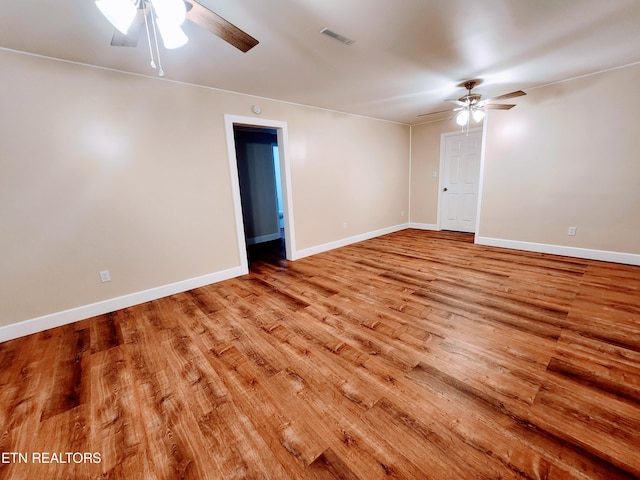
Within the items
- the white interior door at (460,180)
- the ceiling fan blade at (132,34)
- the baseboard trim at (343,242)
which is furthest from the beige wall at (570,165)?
the ceiling fan blade at (132,34)

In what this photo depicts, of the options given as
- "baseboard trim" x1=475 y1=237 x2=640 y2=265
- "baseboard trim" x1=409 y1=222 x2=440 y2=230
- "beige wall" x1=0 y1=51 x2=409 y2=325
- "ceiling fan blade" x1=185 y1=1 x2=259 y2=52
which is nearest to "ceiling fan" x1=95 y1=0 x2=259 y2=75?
"ceiling fan blade" x1=185 y1=1 x2=259 y2=52

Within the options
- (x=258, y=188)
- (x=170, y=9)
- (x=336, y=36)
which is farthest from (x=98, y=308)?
(x=258, y=188)

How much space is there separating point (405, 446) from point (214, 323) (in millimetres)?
1862

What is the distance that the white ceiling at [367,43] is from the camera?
5.99ft

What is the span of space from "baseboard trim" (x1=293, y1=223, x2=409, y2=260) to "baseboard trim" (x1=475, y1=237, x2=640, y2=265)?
70.6 inches

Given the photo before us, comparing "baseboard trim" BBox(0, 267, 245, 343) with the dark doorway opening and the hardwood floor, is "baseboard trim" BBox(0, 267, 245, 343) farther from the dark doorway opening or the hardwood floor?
the dark doorway opening

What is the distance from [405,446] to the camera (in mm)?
1260

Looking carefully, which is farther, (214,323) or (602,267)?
(602,267)

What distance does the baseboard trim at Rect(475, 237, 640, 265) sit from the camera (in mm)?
3423

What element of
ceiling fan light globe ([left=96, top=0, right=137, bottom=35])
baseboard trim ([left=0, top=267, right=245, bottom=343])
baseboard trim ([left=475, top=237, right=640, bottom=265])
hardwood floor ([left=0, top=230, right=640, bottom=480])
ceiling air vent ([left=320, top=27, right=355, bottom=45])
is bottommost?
hardwood floor ([left=0, top=230, right=640, bottom=480])

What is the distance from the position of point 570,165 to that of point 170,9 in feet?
16.0

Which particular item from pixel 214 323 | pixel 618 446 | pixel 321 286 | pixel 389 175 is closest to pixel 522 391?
pixel 618 446

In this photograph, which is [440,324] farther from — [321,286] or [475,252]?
[475,252]

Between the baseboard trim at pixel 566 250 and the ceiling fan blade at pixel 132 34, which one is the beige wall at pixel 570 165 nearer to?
the baseboard trim at pixel 566 250
